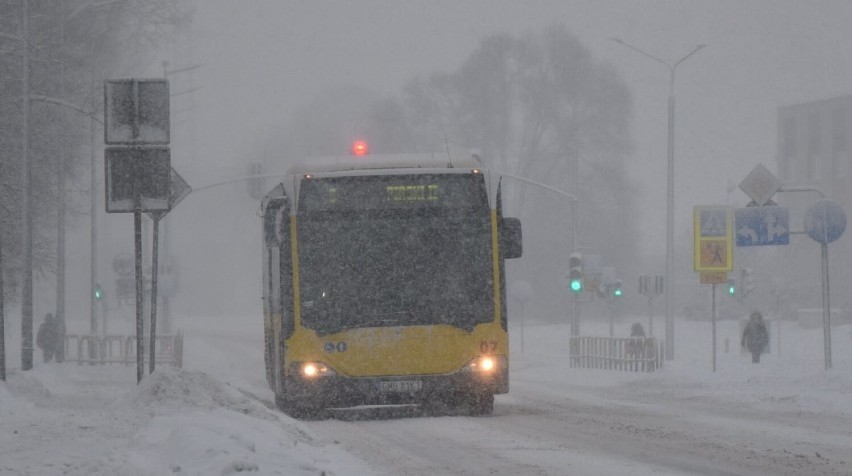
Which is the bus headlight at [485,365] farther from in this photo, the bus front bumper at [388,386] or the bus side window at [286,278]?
the bus side window at [286,278]

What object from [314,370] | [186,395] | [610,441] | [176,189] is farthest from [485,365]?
[176,189]

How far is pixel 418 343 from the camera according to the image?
18109 millimetres

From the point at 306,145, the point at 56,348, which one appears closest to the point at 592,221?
the point at 306,145

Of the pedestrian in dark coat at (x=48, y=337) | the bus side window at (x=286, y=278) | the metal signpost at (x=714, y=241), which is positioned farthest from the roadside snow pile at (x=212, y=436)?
the pedestrian in dark coat at (x=48, y=337)

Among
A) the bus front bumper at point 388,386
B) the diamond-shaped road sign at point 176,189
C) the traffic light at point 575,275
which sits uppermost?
the diamond-shaped road sign at point 176,189

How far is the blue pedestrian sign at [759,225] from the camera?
27562mm

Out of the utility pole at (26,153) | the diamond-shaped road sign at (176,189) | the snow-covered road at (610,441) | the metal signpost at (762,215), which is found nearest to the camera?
the snow-covered road at (610,441)

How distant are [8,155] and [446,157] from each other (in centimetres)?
1781

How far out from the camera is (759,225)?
27.8 meters

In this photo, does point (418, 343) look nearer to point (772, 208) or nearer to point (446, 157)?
point (446, 157)

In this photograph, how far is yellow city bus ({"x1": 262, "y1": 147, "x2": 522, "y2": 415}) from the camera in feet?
59.4

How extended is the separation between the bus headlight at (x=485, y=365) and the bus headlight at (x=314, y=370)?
1.57 meters

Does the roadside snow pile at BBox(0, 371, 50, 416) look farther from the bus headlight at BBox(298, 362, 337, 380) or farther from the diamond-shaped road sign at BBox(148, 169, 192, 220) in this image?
the bus headlight at BBox(298, 362, 337, 380)

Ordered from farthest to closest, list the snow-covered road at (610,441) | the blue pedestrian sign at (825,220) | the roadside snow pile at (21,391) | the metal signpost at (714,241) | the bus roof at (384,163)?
the metal signpost at (714,241)
the blue pedestrian sign at (825,220)
the roadside snow pile at (21,391)
the bus roof at (384,163)
the snow-covered road at (610,441)
